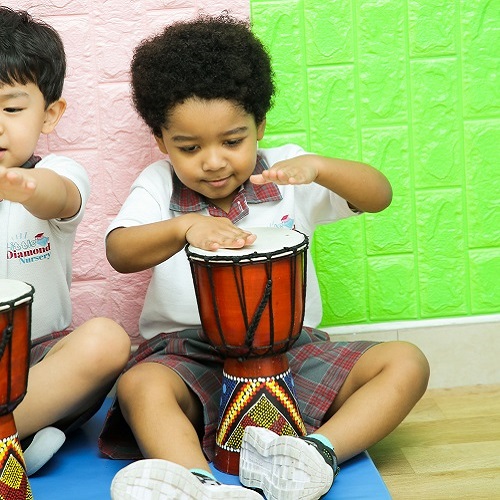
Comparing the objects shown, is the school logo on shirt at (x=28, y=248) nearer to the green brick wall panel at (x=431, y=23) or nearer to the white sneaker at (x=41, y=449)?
the white sneaker at (x=41, y=449)

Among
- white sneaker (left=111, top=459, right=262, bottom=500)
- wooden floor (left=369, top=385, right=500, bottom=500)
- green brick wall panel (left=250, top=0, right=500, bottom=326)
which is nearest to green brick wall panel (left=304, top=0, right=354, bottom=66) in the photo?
green brick wall panel (left=250, top=0, right=500, bottom=326)

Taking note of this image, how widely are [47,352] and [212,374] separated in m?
0.35

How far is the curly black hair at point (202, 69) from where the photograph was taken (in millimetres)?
1932

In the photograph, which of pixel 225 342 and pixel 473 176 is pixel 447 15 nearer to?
Answer: pixel 473 176

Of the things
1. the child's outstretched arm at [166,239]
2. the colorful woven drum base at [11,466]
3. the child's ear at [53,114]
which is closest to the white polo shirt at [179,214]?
the child's outstretched arm at [166,239]

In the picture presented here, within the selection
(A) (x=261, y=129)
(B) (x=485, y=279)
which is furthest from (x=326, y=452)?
(B) (x=485, y=279)

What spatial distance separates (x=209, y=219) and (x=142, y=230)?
15 cm

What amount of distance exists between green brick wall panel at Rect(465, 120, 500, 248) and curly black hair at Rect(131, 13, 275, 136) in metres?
0.56

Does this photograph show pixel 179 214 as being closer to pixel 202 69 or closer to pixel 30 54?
pixel 202 69

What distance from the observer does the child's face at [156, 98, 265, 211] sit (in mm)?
1921

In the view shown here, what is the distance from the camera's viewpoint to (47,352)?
6.38 feet

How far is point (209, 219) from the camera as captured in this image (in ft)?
6.01

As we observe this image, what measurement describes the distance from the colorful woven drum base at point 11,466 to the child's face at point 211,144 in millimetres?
665

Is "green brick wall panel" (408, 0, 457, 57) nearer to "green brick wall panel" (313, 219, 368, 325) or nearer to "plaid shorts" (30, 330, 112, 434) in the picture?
"green brick wall panel" (313, 219, 368, 325)
